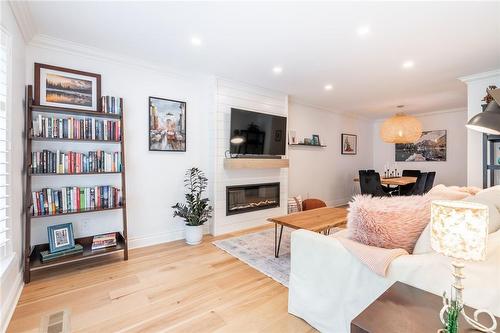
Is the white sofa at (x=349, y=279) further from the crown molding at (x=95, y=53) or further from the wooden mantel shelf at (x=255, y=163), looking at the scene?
the crown molding at (x=95, y=53)

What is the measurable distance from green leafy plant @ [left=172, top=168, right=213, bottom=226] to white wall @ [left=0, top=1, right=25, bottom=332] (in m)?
1.62

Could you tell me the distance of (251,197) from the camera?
431 cm

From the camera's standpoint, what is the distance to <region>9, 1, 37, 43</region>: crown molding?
79.6 inches

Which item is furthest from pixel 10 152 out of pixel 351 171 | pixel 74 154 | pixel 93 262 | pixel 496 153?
pixel 351 171

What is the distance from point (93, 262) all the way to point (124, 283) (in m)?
0.74

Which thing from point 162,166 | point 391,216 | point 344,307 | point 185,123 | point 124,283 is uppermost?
point 185,123

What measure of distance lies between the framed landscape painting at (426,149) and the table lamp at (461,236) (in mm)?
6409

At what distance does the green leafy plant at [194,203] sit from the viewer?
3428 millimetres

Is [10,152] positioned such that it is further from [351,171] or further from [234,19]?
[351,171]

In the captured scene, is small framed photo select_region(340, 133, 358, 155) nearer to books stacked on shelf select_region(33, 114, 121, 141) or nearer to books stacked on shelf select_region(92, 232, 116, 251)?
books stacked on shelf select_region(33, 114, 121, 141)

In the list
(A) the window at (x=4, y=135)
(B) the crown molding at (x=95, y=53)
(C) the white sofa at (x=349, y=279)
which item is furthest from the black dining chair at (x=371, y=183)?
(A) the window at (x=4, y=135)

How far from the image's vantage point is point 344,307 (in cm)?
155

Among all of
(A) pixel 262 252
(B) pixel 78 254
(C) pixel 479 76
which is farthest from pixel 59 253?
(C) pixel 479 76

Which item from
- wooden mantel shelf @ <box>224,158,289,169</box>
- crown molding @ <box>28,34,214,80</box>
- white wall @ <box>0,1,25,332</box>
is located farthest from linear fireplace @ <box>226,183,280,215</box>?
white wall @ <box>0,1,25,332</box>
